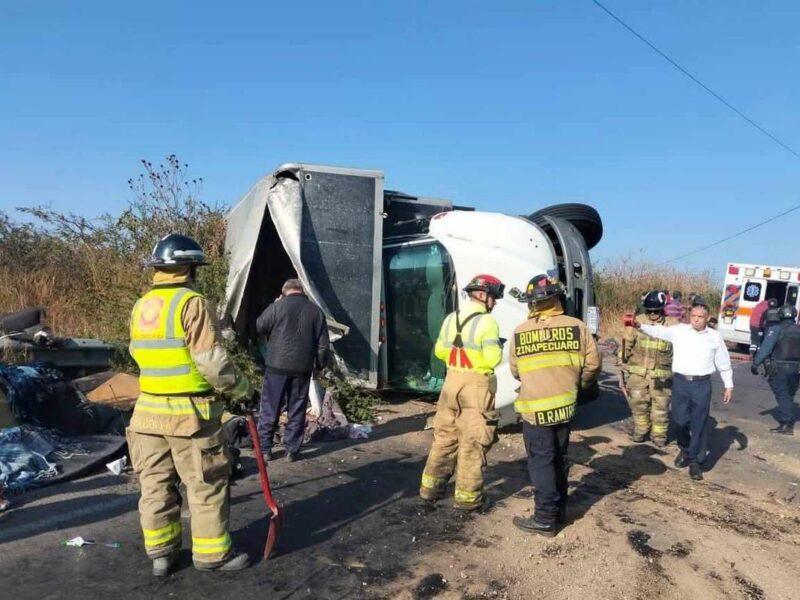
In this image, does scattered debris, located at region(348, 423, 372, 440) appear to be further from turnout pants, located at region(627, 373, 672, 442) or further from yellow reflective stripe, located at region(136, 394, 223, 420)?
yellow reflective stripe, located at region(136, 394, 223, 420)

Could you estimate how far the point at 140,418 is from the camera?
3436mm

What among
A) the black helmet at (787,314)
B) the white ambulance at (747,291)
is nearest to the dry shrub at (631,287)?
the white ambulance at (747,291)

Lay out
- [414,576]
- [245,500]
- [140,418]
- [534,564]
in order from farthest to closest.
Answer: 1. [245,500]
2. [534,564]
3. [414,576]
4. [140,418]

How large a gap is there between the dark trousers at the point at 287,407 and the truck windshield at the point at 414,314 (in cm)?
196

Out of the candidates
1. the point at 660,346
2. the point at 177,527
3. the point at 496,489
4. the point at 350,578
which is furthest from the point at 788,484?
the point at 177,527

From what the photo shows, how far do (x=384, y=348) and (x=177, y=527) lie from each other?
4158mm

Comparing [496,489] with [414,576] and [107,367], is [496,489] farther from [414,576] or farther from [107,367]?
[107,367]

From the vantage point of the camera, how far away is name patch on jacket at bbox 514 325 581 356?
14.4ft

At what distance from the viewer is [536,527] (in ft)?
14.2

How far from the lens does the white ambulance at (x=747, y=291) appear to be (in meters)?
17.1

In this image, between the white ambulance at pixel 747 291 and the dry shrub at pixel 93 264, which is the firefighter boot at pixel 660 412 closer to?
the dry shrub at pixel 93 264

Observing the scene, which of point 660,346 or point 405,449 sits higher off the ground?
point 660,346

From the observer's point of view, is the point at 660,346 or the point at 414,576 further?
the point at 660,346

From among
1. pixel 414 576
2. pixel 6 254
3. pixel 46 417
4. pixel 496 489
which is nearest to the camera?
pixel 414 576
